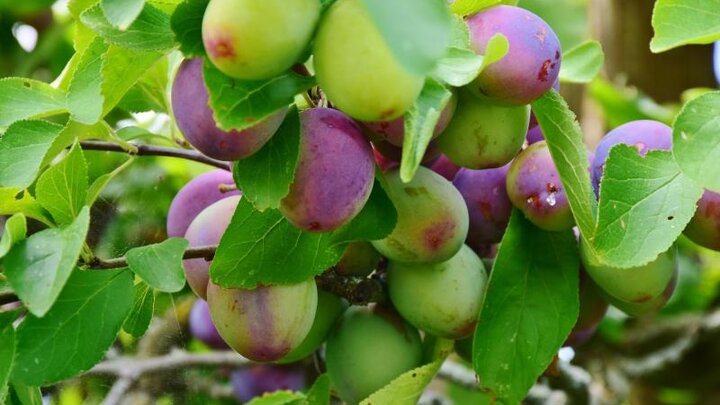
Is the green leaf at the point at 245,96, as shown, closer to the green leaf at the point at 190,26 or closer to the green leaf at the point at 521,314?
the green leaf at the point at 190,26

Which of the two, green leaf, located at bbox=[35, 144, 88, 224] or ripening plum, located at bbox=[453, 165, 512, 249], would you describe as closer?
green leaf, located at bbox=[35, 144, 88, 224]

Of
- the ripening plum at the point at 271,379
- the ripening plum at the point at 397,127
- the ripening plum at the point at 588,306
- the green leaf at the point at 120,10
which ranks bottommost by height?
the ripening plum at the point at 271,379

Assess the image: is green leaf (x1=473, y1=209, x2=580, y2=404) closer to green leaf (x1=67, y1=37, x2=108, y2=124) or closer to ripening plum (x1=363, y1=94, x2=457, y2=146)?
ripening plum (x1=363, y1=94, x2=457, y2=146)

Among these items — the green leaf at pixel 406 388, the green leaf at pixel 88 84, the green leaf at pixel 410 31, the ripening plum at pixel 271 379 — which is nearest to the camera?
the green leaf at pixel 410 31

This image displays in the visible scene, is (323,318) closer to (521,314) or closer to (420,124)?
(521,314)

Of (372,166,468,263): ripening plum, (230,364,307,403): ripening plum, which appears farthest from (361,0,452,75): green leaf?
(230,364,307,403): ripening plum

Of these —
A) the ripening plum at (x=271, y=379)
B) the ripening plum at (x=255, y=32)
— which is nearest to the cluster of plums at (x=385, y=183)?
the ripening plum at (x=255, y=32)

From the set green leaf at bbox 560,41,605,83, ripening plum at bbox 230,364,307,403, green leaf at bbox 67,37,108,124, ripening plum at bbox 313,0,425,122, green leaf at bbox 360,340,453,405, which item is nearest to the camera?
ripening plum at bbox 313,0,425,122
